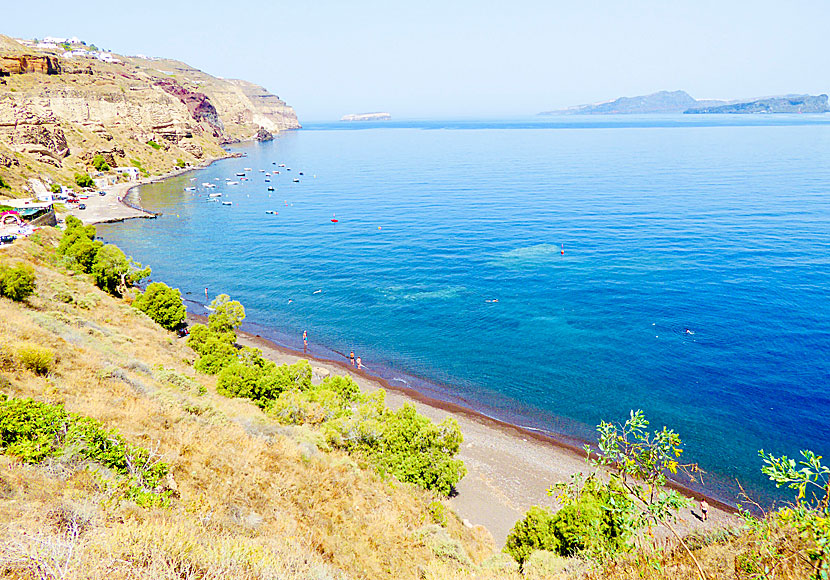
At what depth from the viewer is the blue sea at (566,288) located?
32.9 meters

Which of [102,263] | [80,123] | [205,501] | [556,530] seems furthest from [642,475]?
[80,123]

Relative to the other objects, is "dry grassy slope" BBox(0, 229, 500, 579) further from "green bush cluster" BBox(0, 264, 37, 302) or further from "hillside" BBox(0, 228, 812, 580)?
"green bush cluster" BBox(0, 264, 37, 302)

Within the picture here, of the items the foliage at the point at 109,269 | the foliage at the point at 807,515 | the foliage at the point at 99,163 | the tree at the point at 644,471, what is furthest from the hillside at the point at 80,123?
the foliage at the point at 807,515

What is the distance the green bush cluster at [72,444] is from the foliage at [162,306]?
26805 millimetres

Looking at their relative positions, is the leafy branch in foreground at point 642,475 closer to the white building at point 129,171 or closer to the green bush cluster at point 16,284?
the green bush cluster at point 16,284

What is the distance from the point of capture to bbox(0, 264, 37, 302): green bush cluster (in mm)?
27547

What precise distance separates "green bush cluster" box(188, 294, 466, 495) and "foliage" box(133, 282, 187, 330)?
38.5 ft

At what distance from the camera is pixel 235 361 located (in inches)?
1187

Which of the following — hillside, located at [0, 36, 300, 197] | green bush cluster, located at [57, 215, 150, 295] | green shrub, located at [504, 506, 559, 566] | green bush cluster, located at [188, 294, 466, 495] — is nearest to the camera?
green shrub, located at [504, 506, 559, 566]

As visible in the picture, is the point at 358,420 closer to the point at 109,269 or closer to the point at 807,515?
the point at 807,515

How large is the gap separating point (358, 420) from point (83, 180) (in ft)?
357

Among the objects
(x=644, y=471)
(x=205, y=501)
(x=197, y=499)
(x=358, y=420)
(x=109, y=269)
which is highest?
(x=644, y=471)

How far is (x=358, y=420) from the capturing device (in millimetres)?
22141

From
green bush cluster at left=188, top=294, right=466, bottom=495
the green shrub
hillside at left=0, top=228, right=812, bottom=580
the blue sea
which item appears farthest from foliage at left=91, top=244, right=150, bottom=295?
the green shrub
